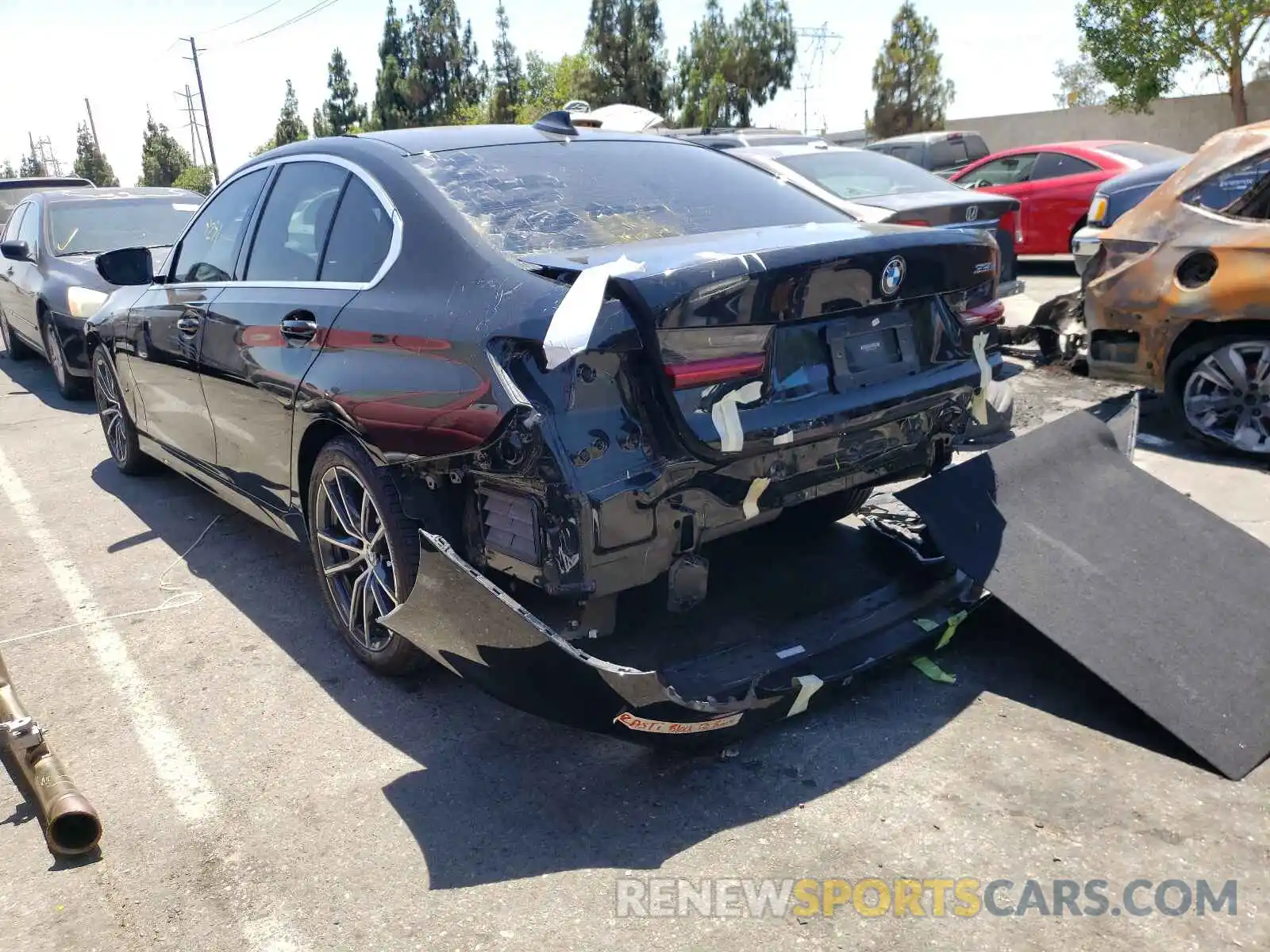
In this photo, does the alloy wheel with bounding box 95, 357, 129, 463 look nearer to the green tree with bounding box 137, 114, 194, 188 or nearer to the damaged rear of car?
the damaged rear of car

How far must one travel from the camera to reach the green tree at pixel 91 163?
74062 mm

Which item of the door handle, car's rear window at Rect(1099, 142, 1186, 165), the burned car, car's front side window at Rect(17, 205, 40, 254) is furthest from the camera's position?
car's rear window at Rect(1099, 142, 1186, 165)

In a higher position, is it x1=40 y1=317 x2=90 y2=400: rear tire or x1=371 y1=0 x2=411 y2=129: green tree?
x1=371 y1=0 x2=411 y2=129: green tree

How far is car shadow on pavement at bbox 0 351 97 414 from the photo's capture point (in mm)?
8875

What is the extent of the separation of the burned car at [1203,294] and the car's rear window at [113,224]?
7.39 m

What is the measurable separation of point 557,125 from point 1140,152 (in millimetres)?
10927

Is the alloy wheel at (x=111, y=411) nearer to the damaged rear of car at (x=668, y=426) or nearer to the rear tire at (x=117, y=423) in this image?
the rear tire at (x=117, y=423)

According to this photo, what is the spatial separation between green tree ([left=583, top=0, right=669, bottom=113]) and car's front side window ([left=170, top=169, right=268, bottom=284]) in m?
38.0

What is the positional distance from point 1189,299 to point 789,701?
3.84 metres

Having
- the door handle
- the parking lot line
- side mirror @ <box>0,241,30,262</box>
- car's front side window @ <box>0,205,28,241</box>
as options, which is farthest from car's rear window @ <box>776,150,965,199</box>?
car's front side window @ <box>0,205,28,241</box>

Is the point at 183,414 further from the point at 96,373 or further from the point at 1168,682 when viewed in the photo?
the point at 1168,682

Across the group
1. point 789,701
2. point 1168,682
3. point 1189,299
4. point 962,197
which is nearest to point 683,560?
point 789,701

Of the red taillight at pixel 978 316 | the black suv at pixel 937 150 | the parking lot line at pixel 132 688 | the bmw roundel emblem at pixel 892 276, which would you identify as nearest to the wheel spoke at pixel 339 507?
the parking lot line at pixel 132 688

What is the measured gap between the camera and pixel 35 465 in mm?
6914
